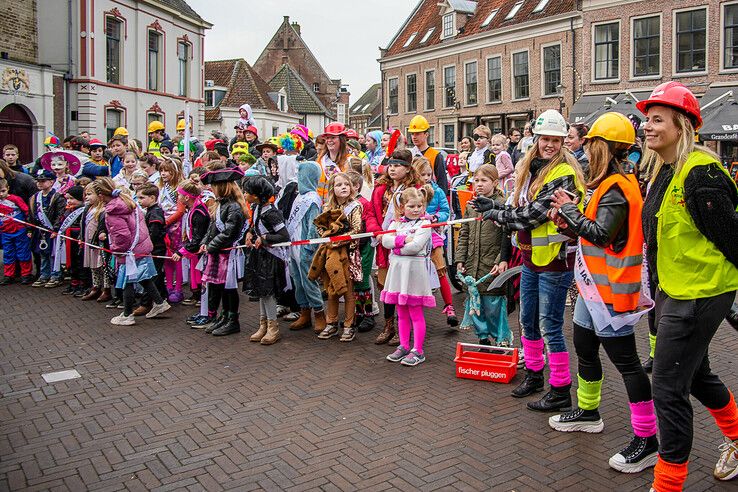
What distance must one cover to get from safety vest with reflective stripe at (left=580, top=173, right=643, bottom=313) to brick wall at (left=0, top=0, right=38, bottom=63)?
22.3 m

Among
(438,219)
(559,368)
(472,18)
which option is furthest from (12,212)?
(472,18)

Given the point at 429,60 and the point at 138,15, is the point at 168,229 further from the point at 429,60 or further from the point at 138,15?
the point at 429,60

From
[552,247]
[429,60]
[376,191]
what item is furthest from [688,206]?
[429,60]

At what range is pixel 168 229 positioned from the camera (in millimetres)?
9109

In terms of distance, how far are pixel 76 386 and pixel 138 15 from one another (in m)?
25.0

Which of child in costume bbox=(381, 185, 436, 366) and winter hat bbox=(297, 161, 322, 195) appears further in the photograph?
winter hat bbox=(297, 161, 322, 195)

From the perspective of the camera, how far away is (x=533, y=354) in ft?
17.8

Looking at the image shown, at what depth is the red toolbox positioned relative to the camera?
584cm

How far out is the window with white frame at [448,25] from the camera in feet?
124

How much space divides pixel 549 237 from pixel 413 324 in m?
1.91

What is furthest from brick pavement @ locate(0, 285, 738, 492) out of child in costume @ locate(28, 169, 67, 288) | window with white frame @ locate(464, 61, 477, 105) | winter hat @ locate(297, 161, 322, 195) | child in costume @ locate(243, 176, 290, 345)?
window with white frame @ locate(464, 61, 477, 105)

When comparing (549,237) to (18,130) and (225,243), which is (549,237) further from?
(18,130)

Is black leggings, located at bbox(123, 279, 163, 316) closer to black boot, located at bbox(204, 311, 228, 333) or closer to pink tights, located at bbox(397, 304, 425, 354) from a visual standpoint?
black boot, located at bbox(204, 311, 228, 333)

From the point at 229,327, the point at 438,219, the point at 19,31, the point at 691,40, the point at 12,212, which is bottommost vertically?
the point at 229,327
